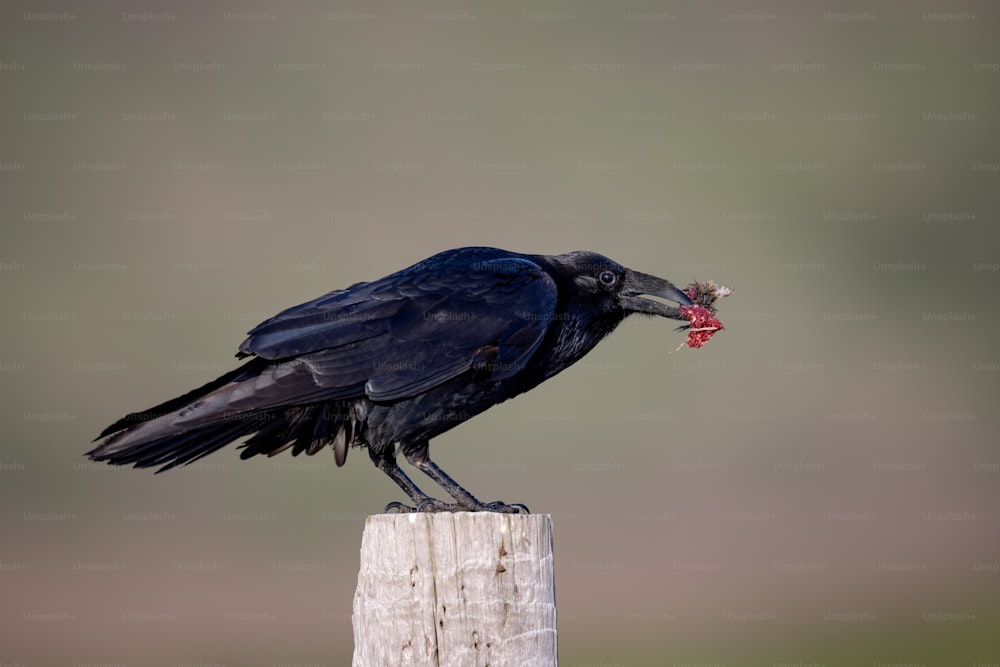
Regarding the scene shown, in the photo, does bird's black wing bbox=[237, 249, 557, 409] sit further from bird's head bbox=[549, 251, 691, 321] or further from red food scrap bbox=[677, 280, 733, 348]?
red food scrap bbox=[677, 280, 733, 348]

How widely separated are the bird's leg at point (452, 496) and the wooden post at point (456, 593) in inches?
45.5

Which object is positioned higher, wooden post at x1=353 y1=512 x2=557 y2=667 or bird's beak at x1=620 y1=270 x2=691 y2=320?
bird's beak at x1=620 y1=270 x2=691 y2=320

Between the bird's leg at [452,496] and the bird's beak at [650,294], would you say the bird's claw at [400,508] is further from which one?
the bird's beak at [650,294]

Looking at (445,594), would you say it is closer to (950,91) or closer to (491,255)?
(491,255)

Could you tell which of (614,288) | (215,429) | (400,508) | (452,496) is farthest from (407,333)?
(614,288)

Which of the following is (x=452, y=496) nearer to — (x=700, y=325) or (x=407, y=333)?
(x=407, y=333)

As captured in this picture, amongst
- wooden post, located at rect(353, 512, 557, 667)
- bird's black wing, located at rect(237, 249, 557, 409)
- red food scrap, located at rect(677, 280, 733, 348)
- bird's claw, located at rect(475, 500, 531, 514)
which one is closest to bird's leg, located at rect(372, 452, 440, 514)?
bird's claw, located at rect(475, 500, 531, 514)

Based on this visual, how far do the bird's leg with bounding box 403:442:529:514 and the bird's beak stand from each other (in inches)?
75.0

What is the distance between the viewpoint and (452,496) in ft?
27.7

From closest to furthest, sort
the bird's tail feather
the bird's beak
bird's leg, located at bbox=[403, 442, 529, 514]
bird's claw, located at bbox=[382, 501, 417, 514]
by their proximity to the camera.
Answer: the bird's tail feather
bird's leg, located at bbox=[403, 442, 529, 514]
bird's claw, located at bbox=[382, 501, 417, 514]
the bird's beak

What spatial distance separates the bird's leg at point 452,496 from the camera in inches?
303

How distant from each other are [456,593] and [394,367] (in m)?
2.58

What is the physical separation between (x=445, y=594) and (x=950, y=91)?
68.8m

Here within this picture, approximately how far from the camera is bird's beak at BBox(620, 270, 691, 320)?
9.34 meters
